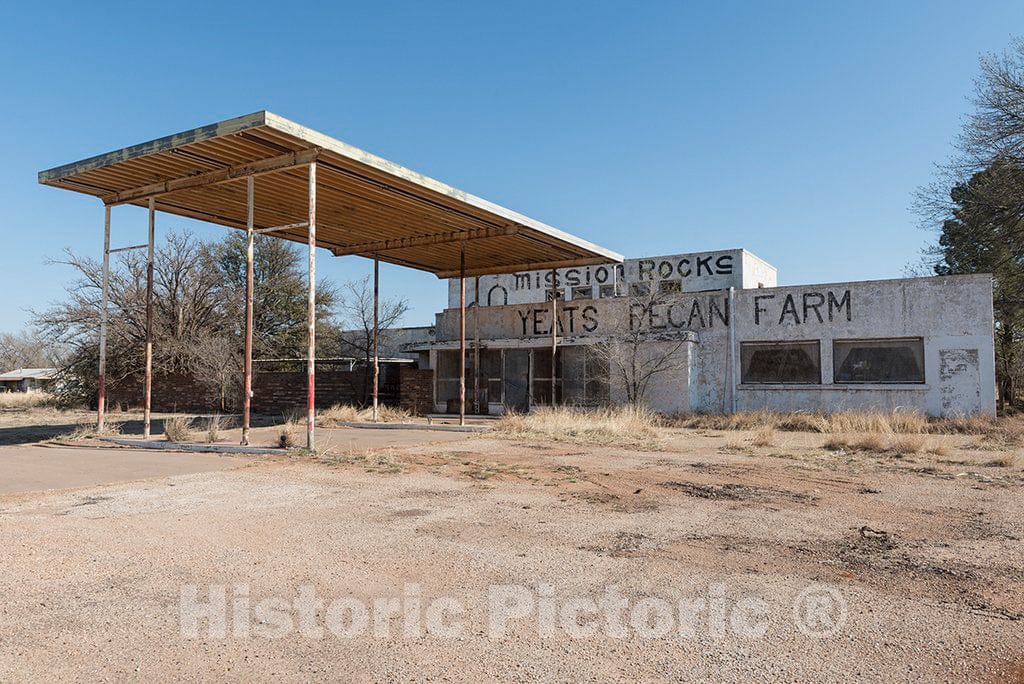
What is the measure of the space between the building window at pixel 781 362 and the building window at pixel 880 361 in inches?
24.8

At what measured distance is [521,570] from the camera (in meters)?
5.25

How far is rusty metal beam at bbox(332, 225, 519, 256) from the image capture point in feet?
62.1

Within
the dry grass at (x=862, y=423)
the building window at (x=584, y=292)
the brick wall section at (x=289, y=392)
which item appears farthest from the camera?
the building window at (x=584, y=292)

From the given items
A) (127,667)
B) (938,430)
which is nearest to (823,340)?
(938,430)

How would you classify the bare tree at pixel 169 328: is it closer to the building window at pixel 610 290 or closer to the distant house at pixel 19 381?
the building window at pixel 610 290

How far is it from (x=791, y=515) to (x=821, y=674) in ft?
13.4

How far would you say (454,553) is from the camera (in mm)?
5707

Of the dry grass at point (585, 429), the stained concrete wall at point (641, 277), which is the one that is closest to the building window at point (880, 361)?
the dry grass at point (585, 429)

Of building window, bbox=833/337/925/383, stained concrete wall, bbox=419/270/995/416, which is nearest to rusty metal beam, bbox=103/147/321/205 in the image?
stained concrete wall, bbox=419/270/995/416

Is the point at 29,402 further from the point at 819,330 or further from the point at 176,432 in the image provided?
the point at 819,330

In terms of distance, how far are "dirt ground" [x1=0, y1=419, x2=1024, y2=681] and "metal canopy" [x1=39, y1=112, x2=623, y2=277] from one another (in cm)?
582

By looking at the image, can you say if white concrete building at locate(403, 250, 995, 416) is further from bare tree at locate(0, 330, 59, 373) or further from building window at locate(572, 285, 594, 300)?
bare tree at locate(0, 330, 59, 373)

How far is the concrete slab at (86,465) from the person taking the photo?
9359 mm

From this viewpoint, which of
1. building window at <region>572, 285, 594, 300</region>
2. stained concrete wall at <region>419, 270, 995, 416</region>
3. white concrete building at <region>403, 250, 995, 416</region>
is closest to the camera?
stained concrete wall at <region>419, 270, 995, 416</region>
